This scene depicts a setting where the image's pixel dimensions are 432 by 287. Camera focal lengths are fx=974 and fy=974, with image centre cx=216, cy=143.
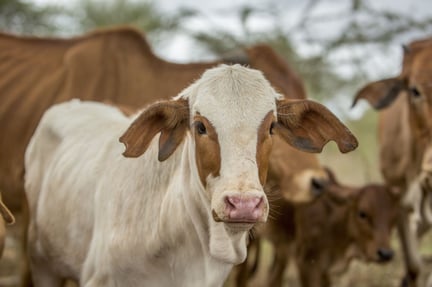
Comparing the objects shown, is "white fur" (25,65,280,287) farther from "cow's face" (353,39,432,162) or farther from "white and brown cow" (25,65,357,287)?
"cow's face" (353,39,432,162)

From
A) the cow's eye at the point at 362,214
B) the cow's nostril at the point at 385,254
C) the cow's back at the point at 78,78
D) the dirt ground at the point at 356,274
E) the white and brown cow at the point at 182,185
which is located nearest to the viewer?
the white and brown cow at the point at 182,185

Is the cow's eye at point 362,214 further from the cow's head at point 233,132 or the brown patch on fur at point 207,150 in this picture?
the brown patch on fur at point 207,150

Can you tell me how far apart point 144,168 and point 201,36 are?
6.28 metres

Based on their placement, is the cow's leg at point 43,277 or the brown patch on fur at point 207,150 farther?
the cow's leg at point 43,277

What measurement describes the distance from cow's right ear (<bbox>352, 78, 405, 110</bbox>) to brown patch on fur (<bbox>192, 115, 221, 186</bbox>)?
3.57m

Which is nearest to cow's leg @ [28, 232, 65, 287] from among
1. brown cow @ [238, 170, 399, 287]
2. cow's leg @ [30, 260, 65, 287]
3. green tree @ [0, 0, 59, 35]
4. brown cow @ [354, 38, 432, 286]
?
cow's leg @ [30, 260, 65, 287]

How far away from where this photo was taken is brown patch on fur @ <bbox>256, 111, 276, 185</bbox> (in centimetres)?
420

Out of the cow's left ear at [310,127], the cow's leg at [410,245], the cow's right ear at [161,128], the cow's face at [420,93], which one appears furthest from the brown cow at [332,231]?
the cow's right ear at [161,128]

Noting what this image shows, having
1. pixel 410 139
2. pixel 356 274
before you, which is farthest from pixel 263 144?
pixel 356 274

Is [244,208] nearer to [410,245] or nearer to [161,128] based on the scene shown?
[161,128]

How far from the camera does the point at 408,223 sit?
27.6ft

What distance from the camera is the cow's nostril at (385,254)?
25.0 feet

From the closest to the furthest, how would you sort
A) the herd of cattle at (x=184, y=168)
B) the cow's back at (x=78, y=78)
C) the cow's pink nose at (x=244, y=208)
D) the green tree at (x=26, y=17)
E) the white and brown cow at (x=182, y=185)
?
the cow's pink nose at (x=244, y=208), the white and brown cow at (x=182, y=185), the herd of cattle at (x=184, y=168), the cow's back at (x=78, y=78), the green tree at (x=26, y=17)

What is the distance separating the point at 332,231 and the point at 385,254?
1.94 ft
